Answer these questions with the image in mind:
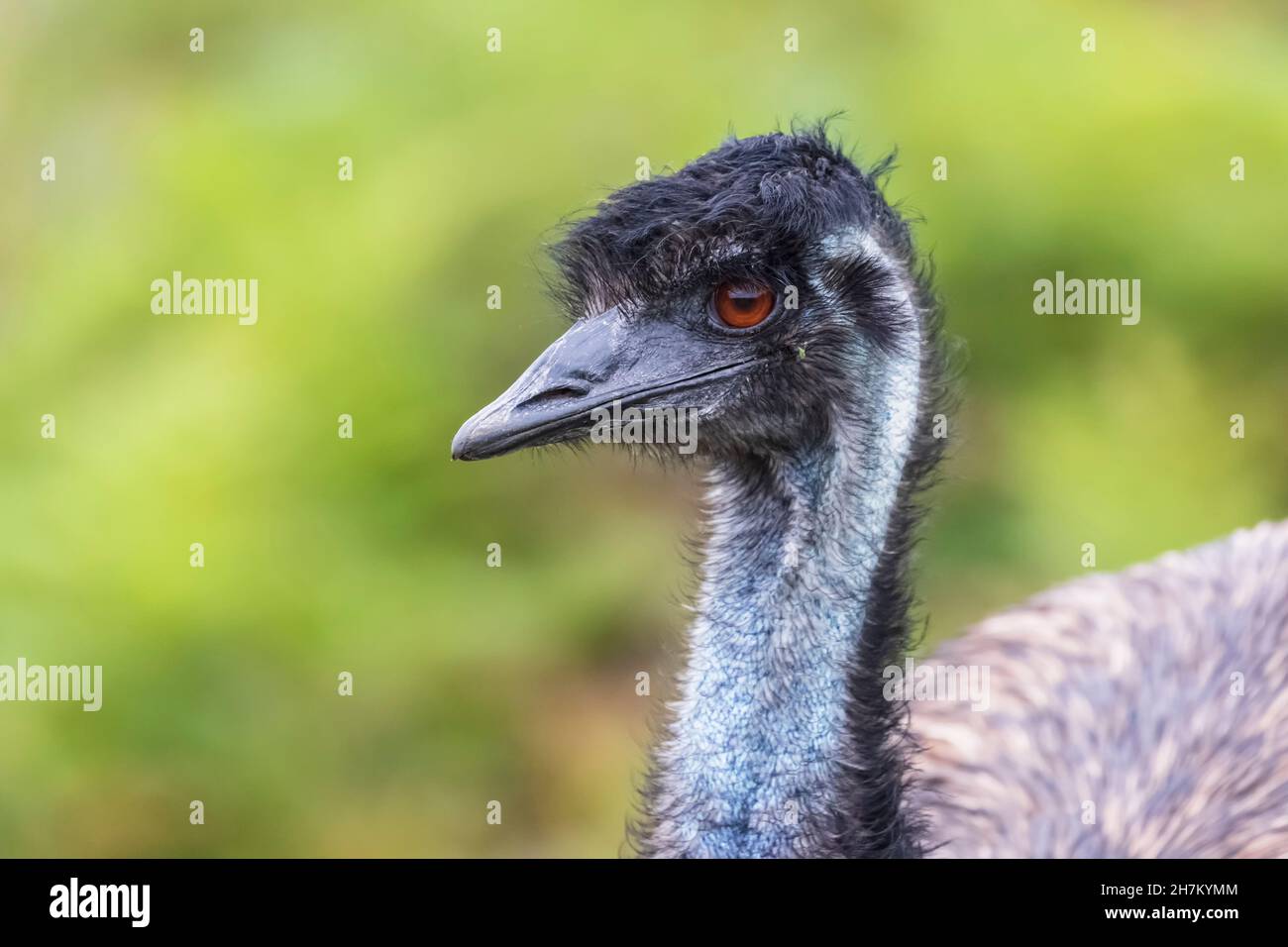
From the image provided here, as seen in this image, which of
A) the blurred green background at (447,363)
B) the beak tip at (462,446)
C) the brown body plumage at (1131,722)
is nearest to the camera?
the beak tip at (462,446)

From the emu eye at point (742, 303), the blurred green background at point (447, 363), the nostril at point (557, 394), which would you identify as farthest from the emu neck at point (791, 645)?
the blurred green background at point (447, 363)

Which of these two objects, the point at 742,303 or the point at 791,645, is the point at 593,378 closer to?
the point at 742,303

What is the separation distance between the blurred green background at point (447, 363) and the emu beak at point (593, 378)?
2.31 meters

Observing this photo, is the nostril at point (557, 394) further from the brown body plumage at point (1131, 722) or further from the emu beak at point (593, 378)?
the brown body plumage at point (1131, 722)

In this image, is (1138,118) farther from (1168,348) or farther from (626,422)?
(626,422)

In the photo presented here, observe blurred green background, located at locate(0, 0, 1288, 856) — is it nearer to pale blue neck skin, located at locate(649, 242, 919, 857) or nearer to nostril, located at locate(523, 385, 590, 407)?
pale blue neck skin, located at locate(649, 242, 919, 857)

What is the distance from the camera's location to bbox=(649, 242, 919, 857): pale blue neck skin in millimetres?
2816

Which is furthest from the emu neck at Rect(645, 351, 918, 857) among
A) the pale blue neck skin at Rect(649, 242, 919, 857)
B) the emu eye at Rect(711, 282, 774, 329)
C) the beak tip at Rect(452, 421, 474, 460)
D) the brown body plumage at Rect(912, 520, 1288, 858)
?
the brown body plumage at Rect(912, 520, 1288, 858)

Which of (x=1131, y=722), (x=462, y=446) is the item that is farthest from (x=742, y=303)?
(x=1131, y=722)

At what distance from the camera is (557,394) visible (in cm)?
287

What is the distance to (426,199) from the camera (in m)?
5.67

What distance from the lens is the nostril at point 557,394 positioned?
2.85 meters

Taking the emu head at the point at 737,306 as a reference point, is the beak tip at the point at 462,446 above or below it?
below

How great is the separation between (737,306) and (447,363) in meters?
2.65
